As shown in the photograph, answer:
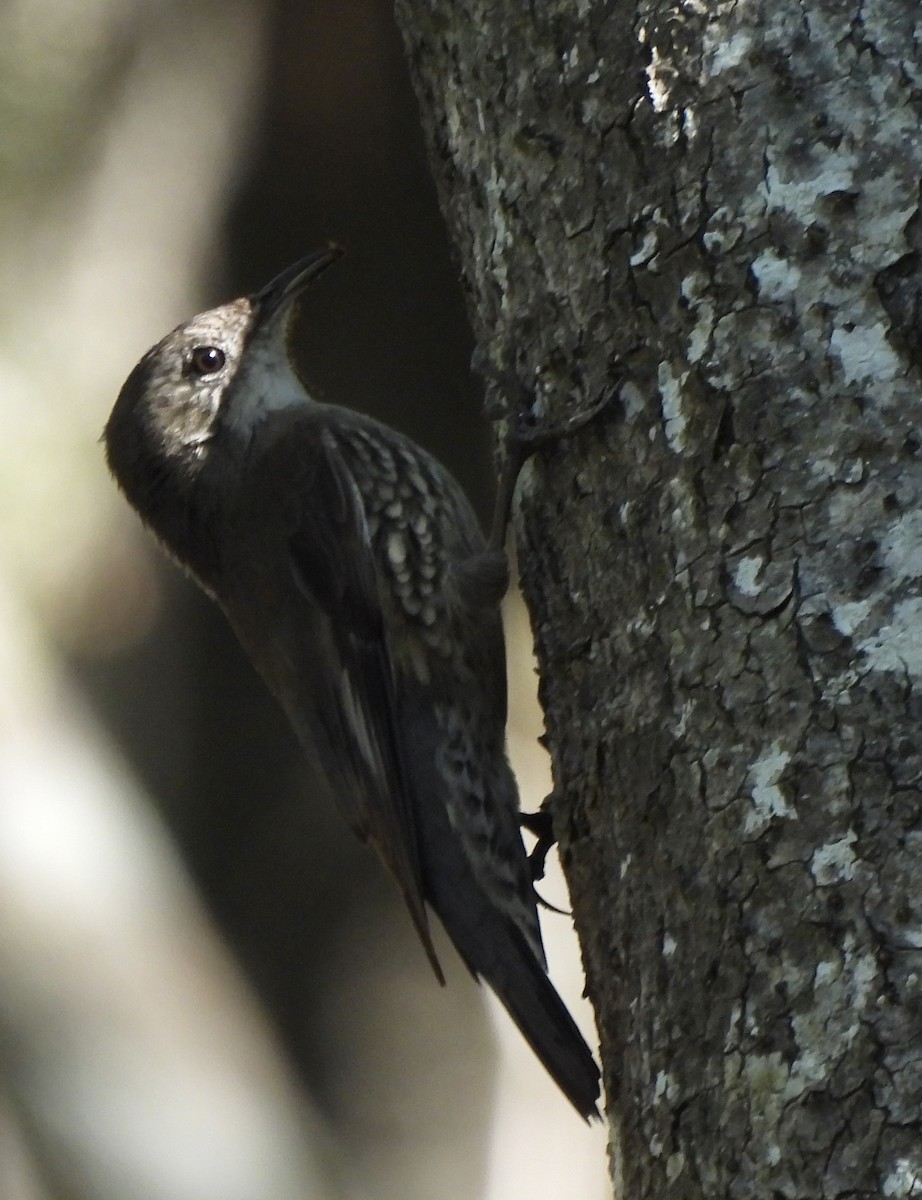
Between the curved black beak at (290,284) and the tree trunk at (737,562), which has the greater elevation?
the curved black beak at (290,284)

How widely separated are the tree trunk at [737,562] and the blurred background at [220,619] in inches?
73.6

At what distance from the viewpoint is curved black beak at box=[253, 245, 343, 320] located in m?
3.32

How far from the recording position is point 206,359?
10.8 ft

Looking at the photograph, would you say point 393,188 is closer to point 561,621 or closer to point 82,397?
point 82,397

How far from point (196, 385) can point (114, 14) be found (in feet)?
4.48

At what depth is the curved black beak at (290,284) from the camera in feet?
10.9

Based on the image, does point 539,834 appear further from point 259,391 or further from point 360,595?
point 259,391

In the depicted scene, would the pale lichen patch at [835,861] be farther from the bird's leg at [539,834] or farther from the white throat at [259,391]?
the white throat at [259,391]

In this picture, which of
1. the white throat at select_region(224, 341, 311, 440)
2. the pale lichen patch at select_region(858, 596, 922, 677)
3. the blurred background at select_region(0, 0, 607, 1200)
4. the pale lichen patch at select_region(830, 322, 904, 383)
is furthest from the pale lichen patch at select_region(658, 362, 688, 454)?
the blurred background at select_region(0, 0, 607, 1200)

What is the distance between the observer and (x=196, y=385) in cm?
330

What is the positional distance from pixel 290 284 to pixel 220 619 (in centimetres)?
107

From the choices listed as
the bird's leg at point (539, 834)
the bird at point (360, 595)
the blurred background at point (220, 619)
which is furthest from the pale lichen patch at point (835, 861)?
the blurred background at point (220, 619)

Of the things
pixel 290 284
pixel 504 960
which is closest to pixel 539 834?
pixel 504 960

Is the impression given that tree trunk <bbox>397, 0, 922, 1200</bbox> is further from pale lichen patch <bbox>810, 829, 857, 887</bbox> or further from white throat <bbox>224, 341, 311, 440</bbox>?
white throat <bbox>224, 341, 311, 440</bbox>
